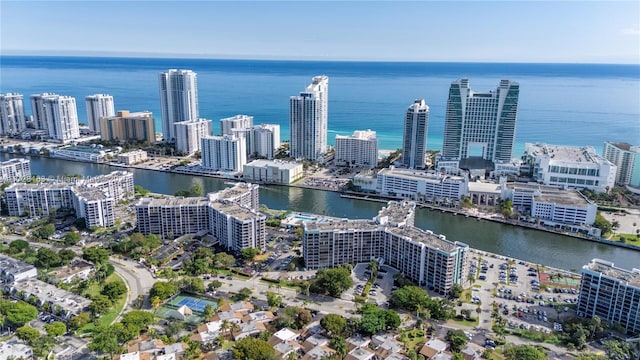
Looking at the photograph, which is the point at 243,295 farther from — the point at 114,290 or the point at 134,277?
the point at 134,277

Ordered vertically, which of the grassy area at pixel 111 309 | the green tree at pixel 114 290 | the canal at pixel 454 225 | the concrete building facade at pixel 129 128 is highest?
the concrete building facade at pixel 129 128

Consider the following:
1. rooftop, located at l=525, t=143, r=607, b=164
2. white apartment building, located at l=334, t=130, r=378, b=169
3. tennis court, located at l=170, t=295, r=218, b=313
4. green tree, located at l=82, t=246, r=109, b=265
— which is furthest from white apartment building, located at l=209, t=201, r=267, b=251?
rooftop, located at l=525, t=143, r=607, b=164

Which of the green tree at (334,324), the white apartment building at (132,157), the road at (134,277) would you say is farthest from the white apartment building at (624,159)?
the white apartment building at (132,157)

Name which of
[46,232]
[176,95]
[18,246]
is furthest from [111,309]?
[176,95]

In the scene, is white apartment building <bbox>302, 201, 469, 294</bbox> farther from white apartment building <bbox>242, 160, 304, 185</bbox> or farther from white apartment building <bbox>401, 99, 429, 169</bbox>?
white apartment building <bbox>401, 99, 429, 169</bbox>

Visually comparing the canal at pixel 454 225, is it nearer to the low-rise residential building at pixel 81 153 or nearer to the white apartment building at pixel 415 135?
the low-rise residential building at pixel 81 153
